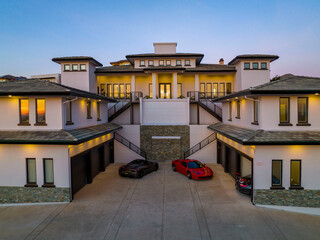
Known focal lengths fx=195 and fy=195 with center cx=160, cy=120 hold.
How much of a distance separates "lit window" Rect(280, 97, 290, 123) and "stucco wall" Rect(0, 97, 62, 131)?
14.2m

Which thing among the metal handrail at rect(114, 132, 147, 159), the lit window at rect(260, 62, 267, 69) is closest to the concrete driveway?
the metal handrail at rect(114, 132, 147, 159)

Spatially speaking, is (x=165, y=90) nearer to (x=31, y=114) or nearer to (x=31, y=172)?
(x=31, y=114)

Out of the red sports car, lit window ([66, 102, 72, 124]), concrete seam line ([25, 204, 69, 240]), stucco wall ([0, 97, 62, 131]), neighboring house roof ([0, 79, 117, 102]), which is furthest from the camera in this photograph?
the red sports car

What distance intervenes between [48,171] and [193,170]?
35.9ft

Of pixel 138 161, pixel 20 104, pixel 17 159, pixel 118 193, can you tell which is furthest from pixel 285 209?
pixel 20 104

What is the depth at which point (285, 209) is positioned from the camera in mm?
11453

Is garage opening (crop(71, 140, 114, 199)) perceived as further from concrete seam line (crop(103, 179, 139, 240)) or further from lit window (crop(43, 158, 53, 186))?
concrete seam line (crop(103, 179, 139, 240))

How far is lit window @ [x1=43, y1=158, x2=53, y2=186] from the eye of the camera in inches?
487

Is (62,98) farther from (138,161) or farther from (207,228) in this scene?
(207,228)

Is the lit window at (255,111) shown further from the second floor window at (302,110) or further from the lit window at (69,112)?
the lit window at (69,112)

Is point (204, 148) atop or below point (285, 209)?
atop

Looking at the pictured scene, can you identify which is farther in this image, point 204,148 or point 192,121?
point 192,121

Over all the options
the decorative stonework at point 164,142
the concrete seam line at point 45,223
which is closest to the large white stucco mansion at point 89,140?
the concrete seam line at point 45,223

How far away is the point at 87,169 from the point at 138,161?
4.62 m
